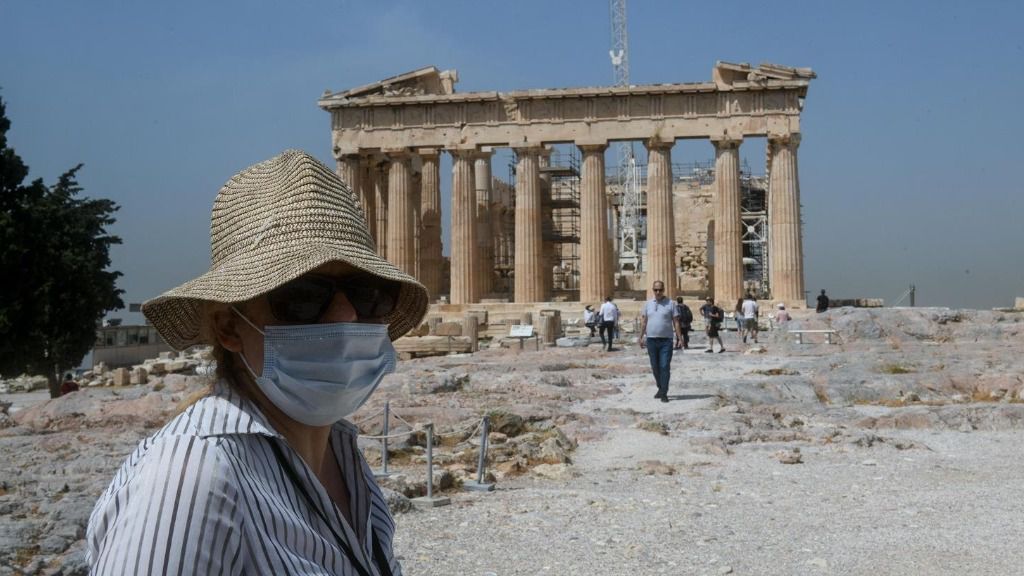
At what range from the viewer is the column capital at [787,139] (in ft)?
118

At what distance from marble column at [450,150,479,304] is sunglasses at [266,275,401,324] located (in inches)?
1452

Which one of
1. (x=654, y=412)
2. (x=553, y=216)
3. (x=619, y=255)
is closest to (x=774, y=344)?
(x=654, y=412)

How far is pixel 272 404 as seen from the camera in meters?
2.23

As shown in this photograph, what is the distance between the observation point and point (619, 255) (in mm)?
55125

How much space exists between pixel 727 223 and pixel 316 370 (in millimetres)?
36064

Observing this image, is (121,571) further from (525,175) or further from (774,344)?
(525,175)

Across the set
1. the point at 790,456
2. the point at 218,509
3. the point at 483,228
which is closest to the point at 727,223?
the point at 483,228

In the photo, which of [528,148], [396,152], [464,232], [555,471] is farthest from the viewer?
[396,152]

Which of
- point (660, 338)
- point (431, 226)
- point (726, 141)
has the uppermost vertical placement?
point (726, 141)

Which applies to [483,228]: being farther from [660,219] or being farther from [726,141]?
[726,141]

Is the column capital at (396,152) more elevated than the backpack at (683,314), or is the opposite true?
the column capital at (396,152)

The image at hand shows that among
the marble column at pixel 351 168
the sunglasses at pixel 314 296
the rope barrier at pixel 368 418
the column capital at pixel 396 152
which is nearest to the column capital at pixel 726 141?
the column capital at pixel 396 152

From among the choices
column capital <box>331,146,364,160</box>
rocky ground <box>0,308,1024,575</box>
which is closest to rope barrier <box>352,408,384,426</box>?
rocky ground <box>0,308,1024,575</box>

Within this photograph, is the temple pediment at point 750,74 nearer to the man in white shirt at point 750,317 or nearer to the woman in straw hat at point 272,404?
the man in white shirt at point 750,317
